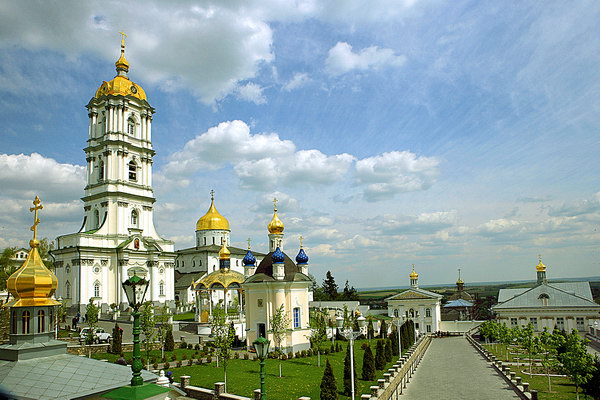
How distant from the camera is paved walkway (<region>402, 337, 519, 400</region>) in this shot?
19.5m

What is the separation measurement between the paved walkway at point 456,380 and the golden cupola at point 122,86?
43.5 m

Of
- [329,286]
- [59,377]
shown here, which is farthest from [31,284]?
[329,286]

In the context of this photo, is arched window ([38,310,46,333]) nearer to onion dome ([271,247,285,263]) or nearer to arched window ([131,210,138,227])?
onion dome ([271,247,285,263])

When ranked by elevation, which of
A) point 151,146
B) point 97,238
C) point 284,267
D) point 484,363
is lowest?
point 484,363

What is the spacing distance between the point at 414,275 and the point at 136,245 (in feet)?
128

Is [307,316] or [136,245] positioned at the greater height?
[136,245]

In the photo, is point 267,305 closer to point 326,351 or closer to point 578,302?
point 326,351

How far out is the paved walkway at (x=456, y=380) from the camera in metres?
19.5

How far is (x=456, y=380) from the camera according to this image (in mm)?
23156

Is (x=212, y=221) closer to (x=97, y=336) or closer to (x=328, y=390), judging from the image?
(x=97, y=336)

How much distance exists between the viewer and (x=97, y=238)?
4891 centimetres

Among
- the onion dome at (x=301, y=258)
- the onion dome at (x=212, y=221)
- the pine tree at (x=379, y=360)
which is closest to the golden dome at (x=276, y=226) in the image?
the onion dome at (x=301, y=258)

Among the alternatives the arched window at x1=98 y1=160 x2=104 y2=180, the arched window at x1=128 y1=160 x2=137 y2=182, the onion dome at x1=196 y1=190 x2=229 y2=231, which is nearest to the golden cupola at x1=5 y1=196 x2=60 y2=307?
the arched window at x1=128 y1=160 x2=137 y2=182

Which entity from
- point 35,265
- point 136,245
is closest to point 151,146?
point 136,245
